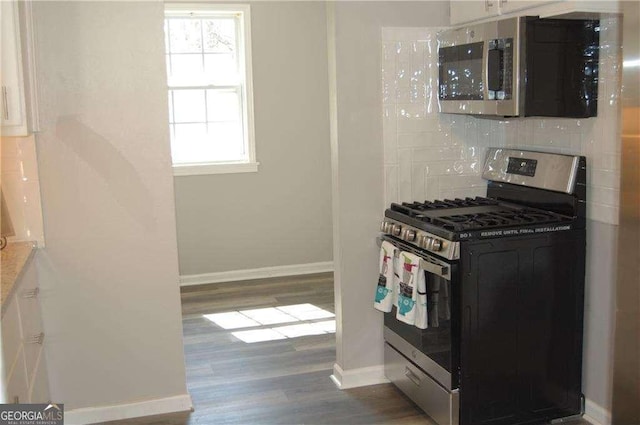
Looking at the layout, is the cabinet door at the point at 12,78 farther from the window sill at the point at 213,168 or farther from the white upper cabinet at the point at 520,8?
the window sill at the point at 213,168

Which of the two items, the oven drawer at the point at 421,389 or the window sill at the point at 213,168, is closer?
the oven drawer at the point at 421,389

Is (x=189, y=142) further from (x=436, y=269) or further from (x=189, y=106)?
(x=436, y=269)

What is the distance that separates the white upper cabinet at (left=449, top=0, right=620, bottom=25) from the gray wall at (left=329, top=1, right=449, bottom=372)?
16 centimetres

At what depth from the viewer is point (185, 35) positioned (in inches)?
217

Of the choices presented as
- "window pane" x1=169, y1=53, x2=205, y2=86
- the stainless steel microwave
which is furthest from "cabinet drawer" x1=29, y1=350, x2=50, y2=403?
"window pane" x1=169, y1=53, x2=205, y2=86

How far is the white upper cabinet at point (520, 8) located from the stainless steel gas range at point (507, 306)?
66 centimetres

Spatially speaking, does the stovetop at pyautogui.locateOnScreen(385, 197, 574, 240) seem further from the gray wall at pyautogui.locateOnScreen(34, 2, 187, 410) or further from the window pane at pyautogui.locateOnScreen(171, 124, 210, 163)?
the window pane at pyautogui.locateOnScreen(171, 124, 210, 163)

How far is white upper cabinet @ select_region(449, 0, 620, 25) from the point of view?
2545 millimetres

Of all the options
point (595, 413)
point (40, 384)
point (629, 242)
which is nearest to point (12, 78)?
point (40, 384)

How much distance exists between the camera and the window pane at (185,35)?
549cm

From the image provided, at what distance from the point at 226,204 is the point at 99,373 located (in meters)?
2.61

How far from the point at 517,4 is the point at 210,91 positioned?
3293 mm

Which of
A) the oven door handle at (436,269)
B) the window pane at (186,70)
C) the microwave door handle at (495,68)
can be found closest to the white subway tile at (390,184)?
the oven door handle at (436,269)

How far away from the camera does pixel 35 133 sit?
2955 millimetres
